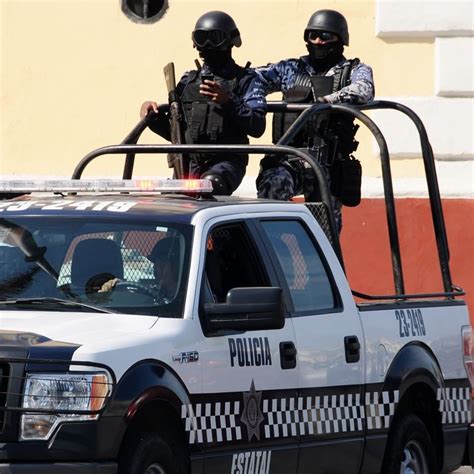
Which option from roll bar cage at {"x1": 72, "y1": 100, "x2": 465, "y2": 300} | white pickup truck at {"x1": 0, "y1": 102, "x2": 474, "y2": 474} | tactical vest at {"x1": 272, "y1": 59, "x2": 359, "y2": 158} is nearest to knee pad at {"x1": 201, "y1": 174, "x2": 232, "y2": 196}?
roll bar cage at {"x1": 72, "y1": 100, "x2": 465, "y2": 300}

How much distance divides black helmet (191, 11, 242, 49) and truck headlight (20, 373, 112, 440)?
12.6 feet

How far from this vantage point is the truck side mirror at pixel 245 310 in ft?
20.7

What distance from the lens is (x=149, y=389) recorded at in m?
5.90

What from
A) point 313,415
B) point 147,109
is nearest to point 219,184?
point 147,109

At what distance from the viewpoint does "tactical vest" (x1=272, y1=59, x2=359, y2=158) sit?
939 cm

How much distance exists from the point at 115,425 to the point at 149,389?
9.0 inches

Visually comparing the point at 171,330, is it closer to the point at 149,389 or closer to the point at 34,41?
the point at 149,389

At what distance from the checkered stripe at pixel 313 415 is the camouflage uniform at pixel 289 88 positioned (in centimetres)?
170

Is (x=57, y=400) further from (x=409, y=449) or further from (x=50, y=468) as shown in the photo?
(x=409, y=449)

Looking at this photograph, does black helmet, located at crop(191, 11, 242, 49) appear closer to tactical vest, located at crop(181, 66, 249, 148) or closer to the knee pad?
tactical vest, located at crop(181, 66, 249, 148)

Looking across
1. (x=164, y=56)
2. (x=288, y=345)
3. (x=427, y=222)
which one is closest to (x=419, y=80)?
(x=427, y=222)

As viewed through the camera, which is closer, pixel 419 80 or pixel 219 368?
pixel 219 368

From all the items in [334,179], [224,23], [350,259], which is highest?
[224,23]

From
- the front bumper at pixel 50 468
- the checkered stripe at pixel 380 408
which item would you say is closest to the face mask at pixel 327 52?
the checkered stripe at pixel 380 408
